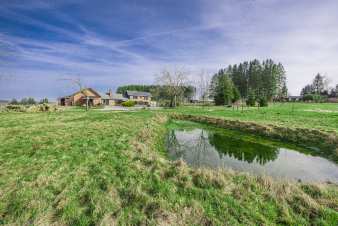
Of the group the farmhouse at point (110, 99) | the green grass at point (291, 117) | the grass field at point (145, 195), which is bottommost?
the grass field at point (145, 195)

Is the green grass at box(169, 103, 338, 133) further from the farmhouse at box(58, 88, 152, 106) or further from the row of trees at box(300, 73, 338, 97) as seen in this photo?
the row of trees at box(300, 73, 338, 97)

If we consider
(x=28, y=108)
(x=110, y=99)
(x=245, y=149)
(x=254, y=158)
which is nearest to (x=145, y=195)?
(x=254, y=158)

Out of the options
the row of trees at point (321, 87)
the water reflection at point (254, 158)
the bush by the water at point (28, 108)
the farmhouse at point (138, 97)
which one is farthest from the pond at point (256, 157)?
the row of trees at point (321, 87)

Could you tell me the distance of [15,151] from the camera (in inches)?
266

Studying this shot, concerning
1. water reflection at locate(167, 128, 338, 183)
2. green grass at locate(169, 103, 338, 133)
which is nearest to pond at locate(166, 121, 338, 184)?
water reflection at locate(167, 128, 338, 183)

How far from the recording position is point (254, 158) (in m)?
7.92

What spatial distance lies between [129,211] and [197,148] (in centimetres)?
661

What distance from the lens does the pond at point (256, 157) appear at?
6316 millimetres

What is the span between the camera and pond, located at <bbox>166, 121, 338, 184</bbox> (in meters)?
Answer: 6.32

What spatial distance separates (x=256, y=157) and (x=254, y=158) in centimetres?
20

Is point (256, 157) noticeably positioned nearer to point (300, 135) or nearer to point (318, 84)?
point (300, 135)

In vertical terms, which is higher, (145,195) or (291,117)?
(291,117)

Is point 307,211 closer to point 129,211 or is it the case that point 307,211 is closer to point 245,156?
point 129,211

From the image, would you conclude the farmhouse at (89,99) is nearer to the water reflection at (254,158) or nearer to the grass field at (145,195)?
the water reflection at (254,158)
